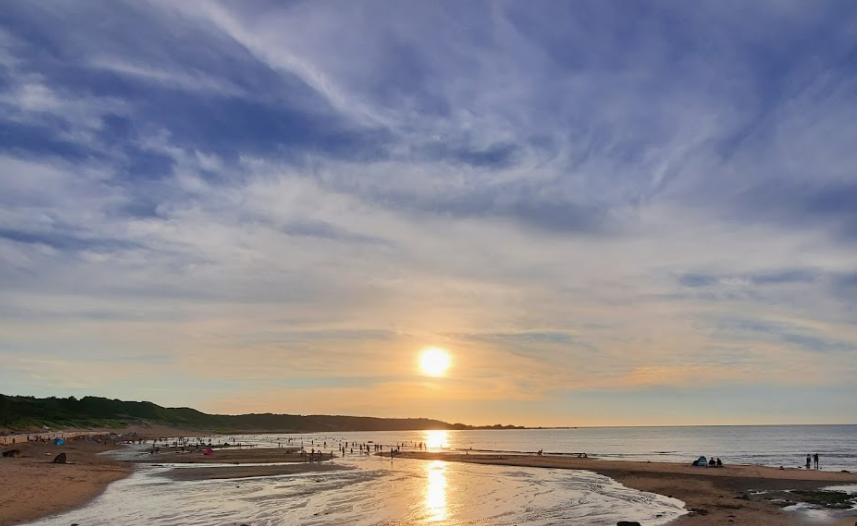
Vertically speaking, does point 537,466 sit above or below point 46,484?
below

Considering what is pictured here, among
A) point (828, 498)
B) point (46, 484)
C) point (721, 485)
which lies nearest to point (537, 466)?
point (721, 485)

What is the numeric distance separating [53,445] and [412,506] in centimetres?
6362

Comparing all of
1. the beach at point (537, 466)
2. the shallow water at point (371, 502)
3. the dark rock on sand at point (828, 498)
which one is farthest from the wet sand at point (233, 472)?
the dark rock on sand at point (828, 498)

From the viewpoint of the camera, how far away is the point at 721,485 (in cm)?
4316

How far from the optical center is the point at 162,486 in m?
42.6

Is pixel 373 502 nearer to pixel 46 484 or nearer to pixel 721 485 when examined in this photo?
pixel 46 484

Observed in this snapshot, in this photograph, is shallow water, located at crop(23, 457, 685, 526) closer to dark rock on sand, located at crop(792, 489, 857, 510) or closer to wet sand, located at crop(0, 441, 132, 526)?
wet sand, located at crop(0, 441, 132, 526)

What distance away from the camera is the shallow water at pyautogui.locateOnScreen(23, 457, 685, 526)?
28.6 metres

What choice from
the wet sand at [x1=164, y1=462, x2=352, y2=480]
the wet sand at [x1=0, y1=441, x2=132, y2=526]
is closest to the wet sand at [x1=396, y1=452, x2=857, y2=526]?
the wet sand at [x1=164, y1=462, x2=352, y2=480]

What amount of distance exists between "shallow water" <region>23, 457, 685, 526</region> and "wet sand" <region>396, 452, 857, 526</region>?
163 cm

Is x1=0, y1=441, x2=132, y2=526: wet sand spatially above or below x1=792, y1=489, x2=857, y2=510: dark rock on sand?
below

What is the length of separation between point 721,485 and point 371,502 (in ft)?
80.7

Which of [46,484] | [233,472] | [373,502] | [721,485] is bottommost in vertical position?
[233,472]

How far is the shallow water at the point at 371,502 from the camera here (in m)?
28.6
